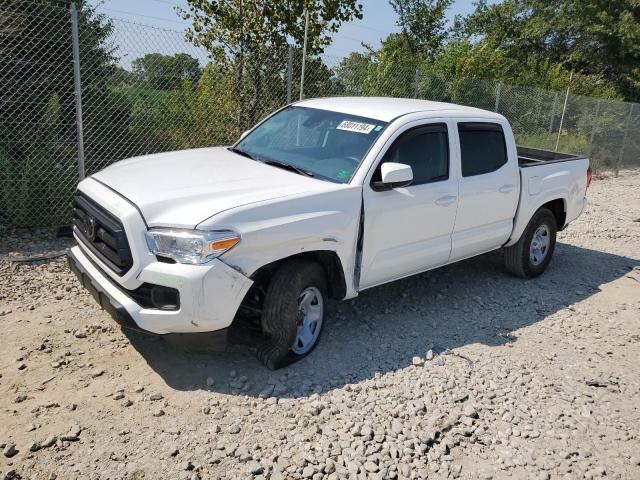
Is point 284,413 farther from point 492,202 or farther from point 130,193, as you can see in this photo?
point 492,202

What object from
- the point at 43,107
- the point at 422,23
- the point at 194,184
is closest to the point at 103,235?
the point at 194,184

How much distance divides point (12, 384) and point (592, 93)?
20271 millimetres

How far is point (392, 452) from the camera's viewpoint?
3.27 m

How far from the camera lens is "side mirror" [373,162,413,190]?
409 centimetres

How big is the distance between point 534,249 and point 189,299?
176 inches

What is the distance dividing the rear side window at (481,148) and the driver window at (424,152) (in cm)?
27

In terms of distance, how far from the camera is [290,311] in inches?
149

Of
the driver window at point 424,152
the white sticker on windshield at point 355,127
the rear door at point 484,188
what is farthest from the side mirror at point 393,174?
the rear door at point 484,188

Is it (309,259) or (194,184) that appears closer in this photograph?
(194,184)

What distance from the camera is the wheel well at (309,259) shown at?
3.80 m

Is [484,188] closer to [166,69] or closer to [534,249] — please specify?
[534,249]

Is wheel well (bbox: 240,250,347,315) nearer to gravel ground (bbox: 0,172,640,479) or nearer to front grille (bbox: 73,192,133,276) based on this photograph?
gravel ground (bbox: 0,172,640,479)

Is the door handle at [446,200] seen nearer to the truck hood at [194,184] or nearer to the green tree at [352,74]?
the truck hood at [194,184]

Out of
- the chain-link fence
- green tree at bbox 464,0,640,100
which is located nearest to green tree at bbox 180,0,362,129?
the chain-link fence
